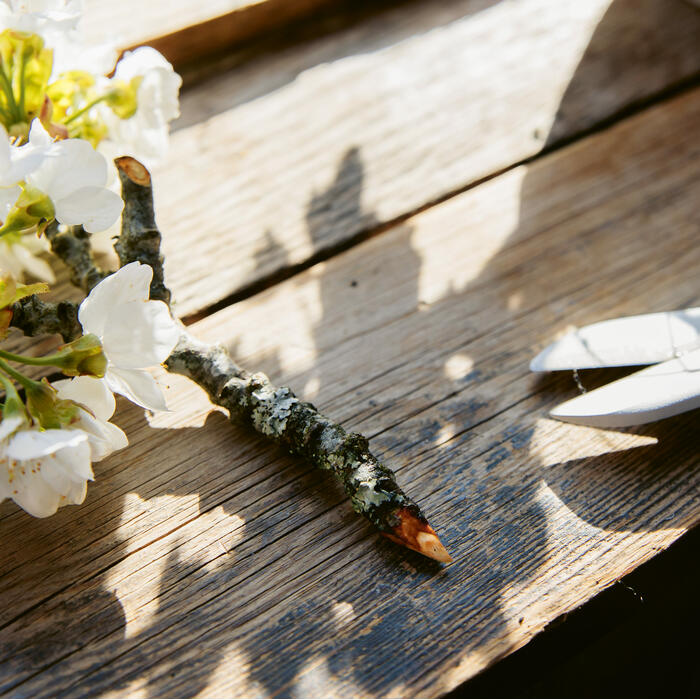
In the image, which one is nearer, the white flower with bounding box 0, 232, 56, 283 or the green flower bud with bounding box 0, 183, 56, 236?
the green flower bud with bounding box 0, 183, 56, 236

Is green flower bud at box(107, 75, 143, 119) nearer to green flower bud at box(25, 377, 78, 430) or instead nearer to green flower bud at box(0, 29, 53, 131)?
green flower bud at box(0, 29, 53, 131)

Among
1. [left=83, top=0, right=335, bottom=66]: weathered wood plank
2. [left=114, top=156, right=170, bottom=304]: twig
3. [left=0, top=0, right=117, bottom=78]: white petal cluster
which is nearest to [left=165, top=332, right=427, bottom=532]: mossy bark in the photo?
[left=114, top=156, right=170, bottom=304]: twig

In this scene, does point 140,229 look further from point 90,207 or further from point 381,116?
point 381,116

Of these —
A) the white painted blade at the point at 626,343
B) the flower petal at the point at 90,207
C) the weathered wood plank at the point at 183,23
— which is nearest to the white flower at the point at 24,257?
the flower petal at the point at 90,207

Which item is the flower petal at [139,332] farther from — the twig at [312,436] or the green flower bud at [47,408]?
the twig at [312,436]

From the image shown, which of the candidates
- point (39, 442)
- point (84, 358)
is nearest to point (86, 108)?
point (84, 358)
